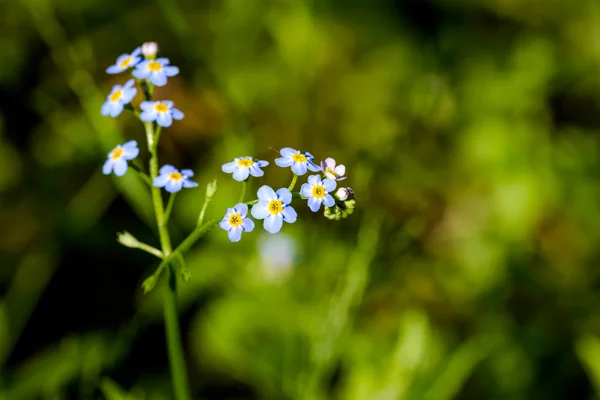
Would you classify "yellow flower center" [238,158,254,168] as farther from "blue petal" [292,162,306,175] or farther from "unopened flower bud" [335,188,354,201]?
"unopened flower bud" [335,188,354,201]

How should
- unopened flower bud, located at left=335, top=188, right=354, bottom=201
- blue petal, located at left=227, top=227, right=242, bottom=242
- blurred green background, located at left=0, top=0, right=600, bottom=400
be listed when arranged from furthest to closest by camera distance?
blurred green background, located at left=0, top=0, right=600, bottom=400, unopened flower bud, located at left=335, top=188, right=354, bottom=201, blue petal, located at left=227, top=227, right=242, bottom=242

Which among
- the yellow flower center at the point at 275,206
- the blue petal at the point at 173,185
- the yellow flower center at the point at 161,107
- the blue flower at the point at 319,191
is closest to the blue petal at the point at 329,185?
the blue flower at the point at 319,191

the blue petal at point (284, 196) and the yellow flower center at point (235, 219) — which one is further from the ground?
the blue petal at point (284, 196)

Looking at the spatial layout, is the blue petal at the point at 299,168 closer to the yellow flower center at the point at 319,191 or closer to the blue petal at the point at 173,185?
the yellow flower center at the point at 319,191

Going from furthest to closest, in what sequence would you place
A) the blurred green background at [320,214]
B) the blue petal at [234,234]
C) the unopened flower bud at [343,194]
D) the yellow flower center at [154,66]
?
the blurred green background at [320,214] < the yellow flower center at [154,66] < the unopened flower bud at [343,194] < the blue petal at [234,234]

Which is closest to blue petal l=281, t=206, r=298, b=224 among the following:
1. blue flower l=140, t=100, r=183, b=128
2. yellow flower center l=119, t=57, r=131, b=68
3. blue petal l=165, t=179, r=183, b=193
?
blue petal l=165, t=179, r=183, b=193

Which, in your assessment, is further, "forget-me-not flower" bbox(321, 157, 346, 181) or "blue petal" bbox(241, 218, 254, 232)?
"forget-me-not flower" bbox(321, 157, 346, 181)
